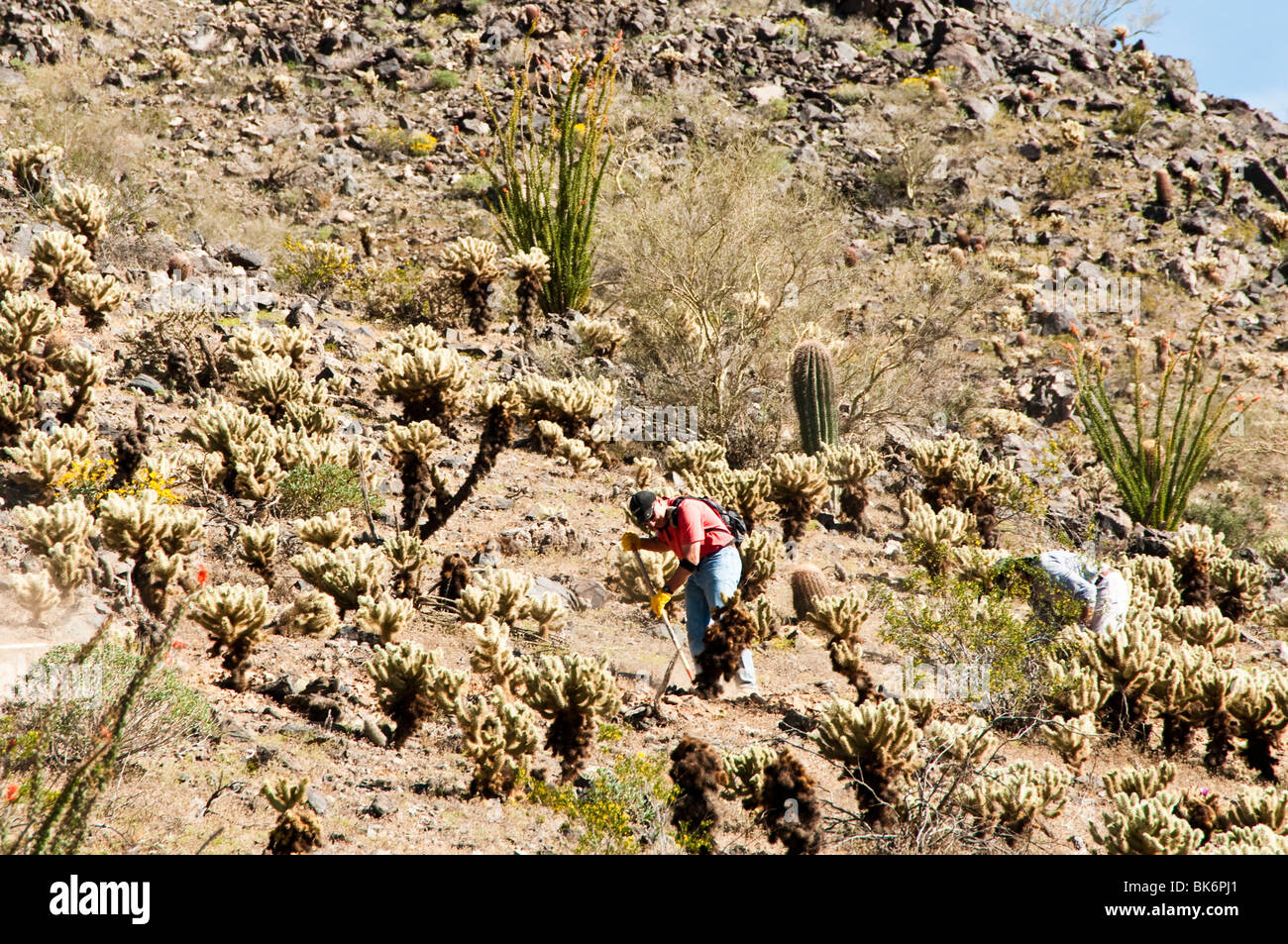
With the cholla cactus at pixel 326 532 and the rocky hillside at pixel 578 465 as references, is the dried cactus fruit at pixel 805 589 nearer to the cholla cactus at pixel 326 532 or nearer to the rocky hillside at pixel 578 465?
the rocky hillside at pixel 578 465

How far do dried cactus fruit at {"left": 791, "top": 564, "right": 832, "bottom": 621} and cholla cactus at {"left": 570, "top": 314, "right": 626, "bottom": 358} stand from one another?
5895 mm

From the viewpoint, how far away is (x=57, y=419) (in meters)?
8.24

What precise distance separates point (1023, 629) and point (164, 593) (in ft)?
19.5

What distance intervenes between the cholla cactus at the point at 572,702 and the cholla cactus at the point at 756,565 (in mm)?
3132

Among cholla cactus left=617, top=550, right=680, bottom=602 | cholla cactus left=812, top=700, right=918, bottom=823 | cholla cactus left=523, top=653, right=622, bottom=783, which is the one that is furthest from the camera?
cholla cactus left=617, top=550, right=680, bottom=602

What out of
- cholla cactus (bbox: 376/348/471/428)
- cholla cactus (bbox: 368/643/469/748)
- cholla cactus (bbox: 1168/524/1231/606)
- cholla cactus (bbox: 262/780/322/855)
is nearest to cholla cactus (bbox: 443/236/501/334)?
cholla cactus (bbox: 376/348/471/428)

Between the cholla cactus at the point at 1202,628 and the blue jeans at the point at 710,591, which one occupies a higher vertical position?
the blue jeans at the point at 710,591

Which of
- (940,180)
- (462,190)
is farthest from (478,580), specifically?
(940,180)

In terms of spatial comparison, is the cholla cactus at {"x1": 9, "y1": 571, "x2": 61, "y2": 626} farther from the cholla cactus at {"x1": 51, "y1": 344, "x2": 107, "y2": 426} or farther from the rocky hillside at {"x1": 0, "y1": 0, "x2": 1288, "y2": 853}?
the cholla cactus at {"x1": 51, "y1": 344, "x2": 107, "y2": 426}

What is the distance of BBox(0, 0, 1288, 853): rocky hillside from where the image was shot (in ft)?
16.7

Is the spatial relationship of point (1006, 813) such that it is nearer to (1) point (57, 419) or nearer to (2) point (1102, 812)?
(2) point (1102, 812)

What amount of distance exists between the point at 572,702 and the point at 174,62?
2290 centimetres

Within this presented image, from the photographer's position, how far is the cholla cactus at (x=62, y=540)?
5.94m

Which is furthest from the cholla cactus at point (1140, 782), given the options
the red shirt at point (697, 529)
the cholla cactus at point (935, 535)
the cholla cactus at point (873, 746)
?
the cholla cactus at point (935, 535)
